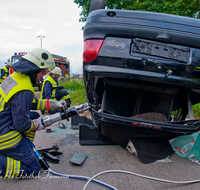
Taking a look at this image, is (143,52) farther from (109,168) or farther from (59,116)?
(109,168)

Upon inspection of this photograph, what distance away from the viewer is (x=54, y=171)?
1970mm

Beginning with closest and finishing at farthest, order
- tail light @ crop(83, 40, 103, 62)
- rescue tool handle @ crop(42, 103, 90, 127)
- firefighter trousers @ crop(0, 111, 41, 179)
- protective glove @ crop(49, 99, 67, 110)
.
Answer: firefighter trousers @ crop(0, 111, 41, 179) → tail light @ crop(83, 40, 103, 62) → rescue tool handle @ crop(42, 103, 90, 127) → protective glove @ crop(49, 99, 67, 110)

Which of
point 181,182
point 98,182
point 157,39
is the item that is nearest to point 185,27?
point 157,39

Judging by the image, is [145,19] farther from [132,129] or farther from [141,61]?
[132,129]

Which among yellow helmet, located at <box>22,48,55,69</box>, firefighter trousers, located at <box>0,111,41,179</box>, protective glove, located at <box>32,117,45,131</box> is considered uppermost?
yellow helmet, located at <box>22,48,55,69</box>

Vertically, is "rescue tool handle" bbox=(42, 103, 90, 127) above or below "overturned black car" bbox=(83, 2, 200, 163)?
below

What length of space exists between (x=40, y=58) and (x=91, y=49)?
0.64m

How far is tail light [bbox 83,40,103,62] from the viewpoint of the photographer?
1833 mm

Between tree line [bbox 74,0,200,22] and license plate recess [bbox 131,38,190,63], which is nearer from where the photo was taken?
license plate recess [bbox 131,38,190,63]

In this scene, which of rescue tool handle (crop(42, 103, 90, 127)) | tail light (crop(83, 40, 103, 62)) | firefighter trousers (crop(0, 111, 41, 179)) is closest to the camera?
firefighter trousers (crop(0, 111, 41, 179))

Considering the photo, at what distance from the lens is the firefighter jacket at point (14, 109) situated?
171 centimetres

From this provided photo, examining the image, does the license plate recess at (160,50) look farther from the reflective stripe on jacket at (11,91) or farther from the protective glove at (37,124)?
the protective glove at (37,124)

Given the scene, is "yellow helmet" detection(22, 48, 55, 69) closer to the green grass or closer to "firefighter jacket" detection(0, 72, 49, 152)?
"firefighter jacket" detection(0, 72, 49, 152)

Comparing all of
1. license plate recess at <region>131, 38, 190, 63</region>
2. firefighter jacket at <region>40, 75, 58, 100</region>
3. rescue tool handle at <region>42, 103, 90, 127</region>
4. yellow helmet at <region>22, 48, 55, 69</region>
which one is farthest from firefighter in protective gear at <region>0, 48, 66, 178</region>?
firefighter jacket at <region>40, 75, 58, 100</region>
